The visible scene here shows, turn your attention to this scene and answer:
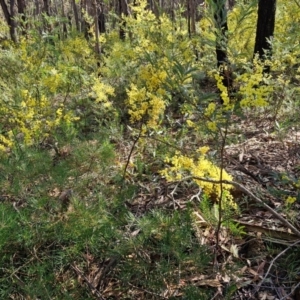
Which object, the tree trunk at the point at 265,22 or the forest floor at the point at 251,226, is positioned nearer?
the forest floor at the point at 251,226

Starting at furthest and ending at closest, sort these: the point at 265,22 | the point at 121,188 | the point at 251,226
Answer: the point at 265,22
the point at 121,188
the point at 251,226

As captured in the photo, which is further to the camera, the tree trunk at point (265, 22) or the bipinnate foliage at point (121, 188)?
the tree trunk at point (265, 22)

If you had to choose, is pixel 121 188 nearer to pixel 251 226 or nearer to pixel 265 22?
pixel 251 226

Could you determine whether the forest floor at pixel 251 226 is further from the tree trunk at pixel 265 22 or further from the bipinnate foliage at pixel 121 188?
the tree trunk at pixel 265 22

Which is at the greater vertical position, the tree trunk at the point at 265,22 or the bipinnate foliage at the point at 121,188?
the tree trunk at the point at 265,22

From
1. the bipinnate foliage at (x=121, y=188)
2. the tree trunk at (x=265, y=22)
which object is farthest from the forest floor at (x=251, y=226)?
the tree trunk at (x=265, y=22)

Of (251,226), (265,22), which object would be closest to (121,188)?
(251,226)

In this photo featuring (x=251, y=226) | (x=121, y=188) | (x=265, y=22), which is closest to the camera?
(x=251, y=226)

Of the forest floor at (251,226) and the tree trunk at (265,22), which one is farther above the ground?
the tree trunk at (265,22)

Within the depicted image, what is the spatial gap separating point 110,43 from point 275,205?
5.89 m

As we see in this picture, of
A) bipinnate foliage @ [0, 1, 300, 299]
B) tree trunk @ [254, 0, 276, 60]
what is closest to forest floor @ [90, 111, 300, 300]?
A: bipinnate foliage @ [0, 1, 300, 299]

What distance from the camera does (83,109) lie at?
5109 mm

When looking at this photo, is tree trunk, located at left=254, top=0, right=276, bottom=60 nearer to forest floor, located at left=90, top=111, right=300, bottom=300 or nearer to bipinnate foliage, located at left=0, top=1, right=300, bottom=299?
bipinnate foliage, located at left=0, top=1, right=300, bottom=299

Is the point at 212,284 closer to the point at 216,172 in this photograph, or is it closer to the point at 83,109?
the point at 216,172
